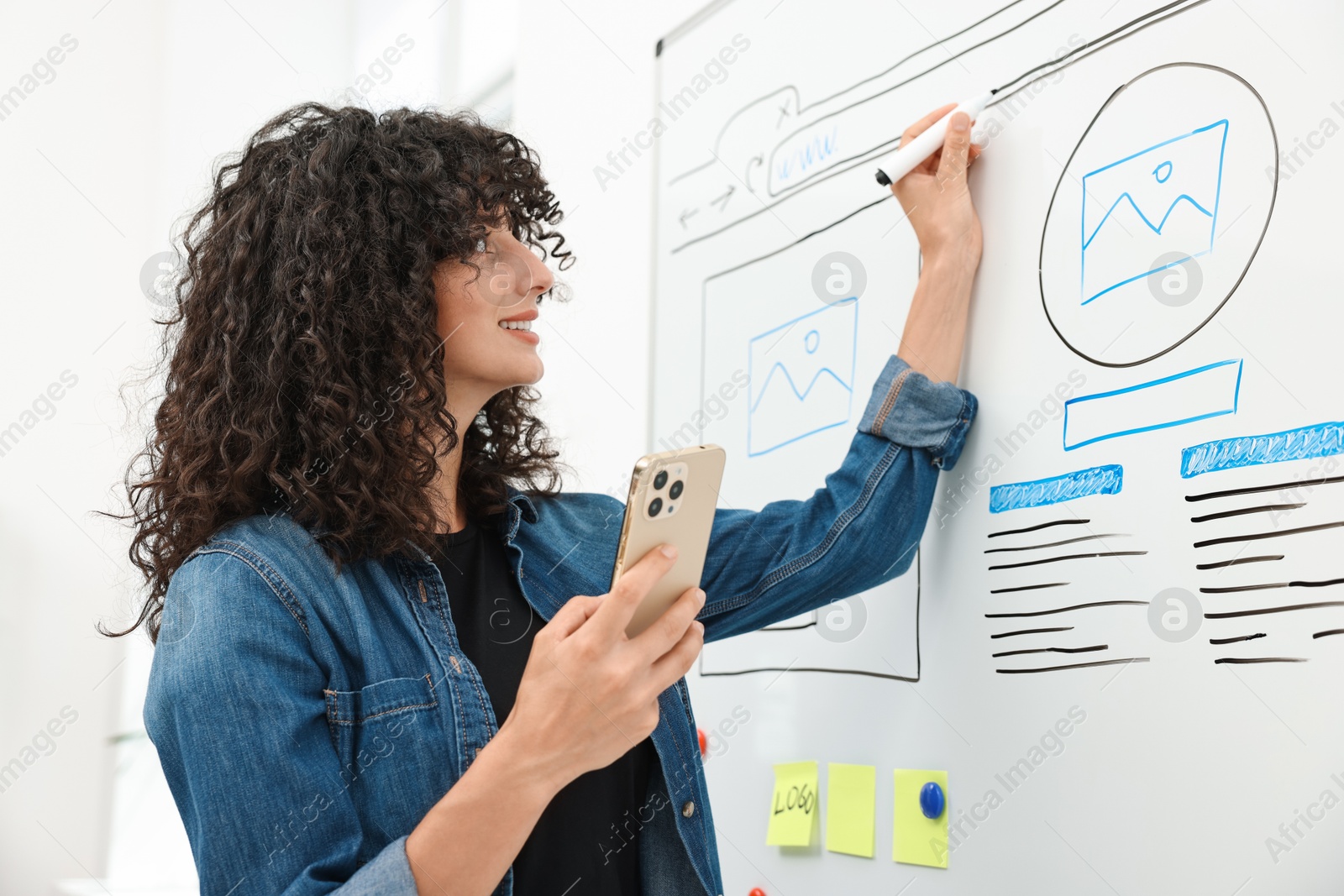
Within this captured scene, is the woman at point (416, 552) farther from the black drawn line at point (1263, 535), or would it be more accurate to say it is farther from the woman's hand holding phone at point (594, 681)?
the black drawn line at point (1263, 535)

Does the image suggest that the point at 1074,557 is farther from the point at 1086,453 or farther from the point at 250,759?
the point at 250,759

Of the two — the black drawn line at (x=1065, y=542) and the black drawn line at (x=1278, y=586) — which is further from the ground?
the black drawn line at (x=1065, y=542)

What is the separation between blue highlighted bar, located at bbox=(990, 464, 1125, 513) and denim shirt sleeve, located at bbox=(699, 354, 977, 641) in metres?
0.06

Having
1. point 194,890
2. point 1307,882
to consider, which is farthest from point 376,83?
point 1307,882

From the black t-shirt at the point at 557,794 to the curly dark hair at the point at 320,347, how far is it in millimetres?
64

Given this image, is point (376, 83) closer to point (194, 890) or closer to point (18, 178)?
point (18, 178)

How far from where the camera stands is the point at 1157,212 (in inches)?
29.7

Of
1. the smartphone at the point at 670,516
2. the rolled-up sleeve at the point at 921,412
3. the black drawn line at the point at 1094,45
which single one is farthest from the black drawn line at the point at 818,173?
the smartphone at the point at 670,516

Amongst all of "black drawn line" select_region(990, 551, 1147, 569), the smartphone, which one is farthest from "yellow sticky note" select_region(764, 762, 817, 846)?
the smartphone

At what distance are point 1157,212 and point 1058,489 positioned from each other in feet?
0.74

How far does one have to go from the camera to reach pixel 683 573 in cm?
70

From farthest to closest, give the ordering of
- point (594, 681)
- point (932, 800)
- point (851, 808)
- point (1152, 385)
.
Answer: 1. point (851, 808)
2. point (932, 800)
3. point (1152, 385)
4. point (594, 681)

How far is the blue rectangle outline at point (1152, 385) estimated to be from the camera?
691mm

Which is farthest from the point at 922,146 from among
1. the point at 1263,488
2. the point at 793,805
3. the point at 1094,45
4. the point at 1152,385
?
the point at 793,805
